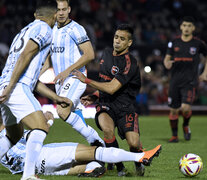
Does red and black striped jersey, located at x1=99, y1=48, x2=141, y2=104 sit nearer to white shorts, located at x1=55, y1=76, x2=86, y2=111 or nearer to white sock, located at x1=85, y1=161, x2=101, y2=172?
white shorts, located at x1=55, y1=76, x2=86, y2=111

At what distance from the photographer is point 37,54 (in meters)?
5.43

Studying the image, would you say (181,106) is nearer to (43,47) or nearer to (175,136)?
(175,136)

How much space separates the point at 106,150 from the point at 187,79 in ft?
17.9

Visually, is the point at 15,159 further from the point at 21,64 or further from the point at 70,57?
the point at 70,57

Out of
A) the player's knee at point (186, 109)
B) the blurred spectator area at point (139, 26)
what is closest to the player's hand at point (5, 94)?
the player's knee at point (186, 109)

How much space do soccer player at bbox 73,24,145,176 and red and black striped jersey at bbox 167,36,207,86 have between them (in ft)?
13.6

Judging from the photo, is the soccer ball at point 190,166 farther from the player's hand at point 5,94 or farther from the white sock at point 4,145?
the player's hand at point 5,94

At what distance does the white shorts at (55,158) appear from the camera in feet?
19.1

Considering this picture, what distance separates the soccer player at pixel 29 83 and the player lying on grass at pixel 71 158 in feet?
1.87

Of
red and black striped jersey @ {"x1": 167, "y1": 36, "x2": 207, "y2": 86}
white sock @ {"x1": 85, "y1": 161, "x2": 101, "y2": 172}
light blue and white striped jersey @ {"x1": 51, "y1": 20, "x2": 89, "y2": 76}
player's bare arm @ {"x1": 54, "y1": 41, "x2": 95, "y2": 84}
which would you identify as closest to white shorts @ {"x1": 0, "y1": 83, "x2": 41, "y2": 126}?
white sock @ {"x1": 85, "y1": 161, "x2": 101, "y2": 172}

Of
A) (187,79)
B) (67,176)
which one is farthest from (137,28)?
(67,176)

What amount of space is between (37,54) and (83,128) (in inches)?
68.1

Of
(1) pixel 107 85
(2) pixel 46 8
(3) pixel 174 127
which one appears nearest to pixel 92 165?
(1) pixel 107 85

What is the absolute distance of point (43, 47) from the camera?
5.48m
